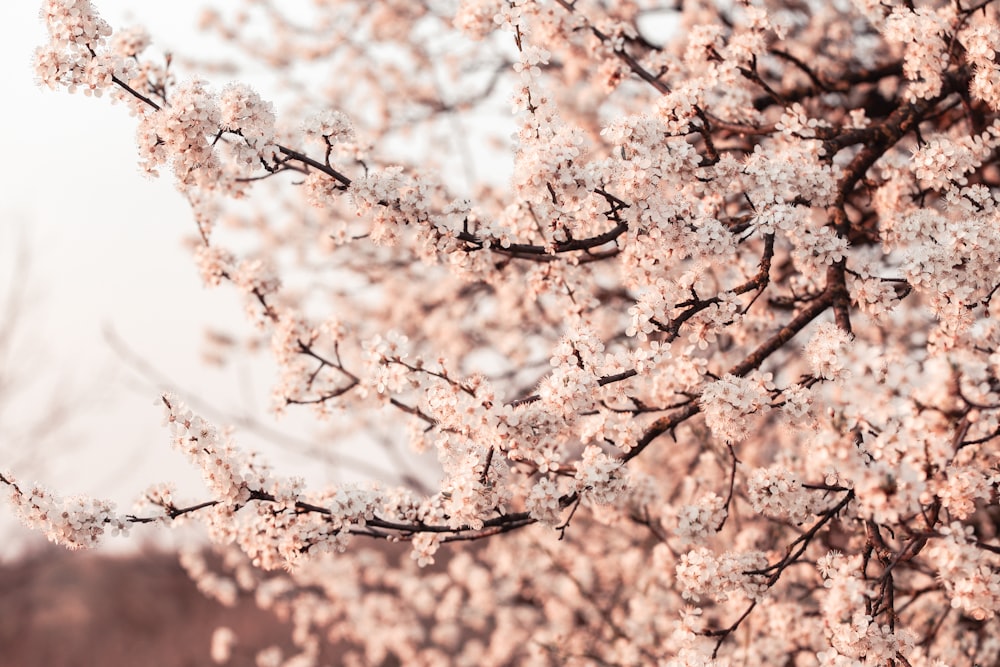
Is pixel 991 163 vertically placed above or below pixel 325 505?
above

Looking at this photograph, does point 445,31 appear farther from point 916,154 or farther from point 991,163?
point 916,154

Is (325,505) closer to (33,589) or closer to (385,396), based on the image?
(385,396)

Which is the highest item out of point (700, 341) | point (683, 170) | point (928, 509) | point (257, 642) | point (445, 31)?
point (445, 31)

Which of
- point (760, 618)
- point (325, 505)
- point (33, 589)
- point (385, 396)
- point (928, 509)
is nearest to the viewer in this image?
point (928, 509)

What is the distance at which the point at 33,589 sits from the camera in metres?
15.8

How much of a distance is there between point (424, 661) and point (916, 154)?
268 inches

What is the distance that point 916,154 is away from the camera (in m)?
2.58

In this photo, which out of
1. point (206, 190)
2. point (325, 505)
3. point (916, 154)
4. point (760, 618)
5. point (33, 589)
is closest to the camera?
point (325, 505)

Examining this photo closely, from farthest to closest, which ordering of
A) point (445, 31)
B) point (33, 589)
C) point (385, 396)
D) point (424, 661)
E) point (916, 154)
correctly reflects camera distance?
point (33, 589) → point (424, 661) → point (445, 31) → point (385, 396) → point (916, 154)

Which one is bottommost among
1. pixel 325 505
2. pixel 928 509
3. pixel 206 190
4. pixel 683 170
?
pixel 928 509

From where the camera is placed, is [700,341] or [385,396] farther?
[385,396]

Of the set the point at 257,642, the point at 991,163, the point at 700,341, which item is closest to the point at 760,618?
the point at 700,341

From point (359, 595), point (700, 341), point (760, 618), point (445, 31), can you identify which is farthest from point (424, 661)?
point (700, 341)

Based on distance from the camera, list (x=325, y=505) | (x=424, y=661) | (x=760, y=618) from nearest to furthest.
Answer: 1. (x=325, y=505)
2. (x=760, y=618)
3. (x=424, y=661)
